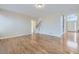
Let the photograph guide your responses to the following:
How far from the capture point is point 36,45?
1.36 metres

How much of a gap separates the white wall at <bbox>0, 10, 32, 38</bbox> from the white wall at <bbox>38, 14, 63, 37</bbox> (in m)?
0.19

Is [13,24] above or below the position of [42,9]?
below

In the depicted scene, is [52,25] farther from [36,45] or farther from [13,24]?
[13,24]

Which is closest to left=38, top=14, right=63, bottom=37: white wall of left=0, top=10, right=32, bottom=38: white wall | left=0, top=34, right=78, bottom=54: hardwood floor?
left=0, top=34, right=78, bottom=54: hardwood floor

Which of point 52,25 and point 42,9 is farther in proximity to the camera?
point 52,25

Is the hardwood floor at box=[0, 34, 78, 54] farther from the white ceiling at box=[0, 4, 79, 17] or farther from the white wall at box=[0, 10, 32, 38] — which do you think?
the white ceiling at box=[0, 4, 79, 17]

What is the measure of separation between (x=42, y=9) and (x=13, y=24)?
0.41 meters

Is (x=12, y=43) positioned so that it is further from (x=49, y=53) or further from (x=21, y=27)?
(x=49, y=53)

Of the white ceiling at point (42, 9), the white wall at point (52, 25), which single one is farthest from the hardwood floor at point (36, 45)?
the white ceiling at point (42, 9)

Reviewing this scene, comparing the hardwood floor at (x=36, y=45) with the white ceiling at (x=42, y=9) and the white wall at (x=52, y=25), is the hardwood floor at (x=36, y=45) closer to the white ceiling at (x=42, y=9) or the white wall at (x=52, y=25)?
the white wall at (x=52, y=25)

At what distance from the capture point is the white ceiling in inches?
46.4

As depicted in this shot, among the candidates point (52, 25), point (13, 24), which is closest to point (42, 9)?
point (52, 25)

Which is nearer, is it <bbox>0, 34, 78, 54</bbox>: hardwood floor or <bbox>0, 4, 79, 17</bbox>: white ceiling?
<bbox>0, 4, 79, 17</bbox>: white ceiling
